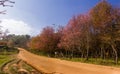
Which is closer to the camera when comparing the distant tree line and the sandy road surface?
the sandy road surface

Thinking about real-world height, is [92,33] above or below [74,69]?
above

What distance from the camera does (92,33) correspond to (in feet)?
181

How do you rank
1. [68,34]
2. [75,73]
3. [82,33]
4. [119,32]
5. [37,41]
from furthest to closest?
[37,41] < [68,34] < [82,33] < [119,32] < [75,73]

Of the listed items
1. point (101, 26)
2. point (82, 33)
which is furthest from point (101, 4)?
point (82, 33)

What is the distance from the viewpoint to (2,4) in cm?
674

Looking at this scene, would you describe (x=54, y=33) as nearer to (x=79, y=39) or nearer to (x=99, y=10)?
(x=79, y=39)

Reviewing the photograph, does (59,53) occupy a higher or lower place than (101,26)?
lower

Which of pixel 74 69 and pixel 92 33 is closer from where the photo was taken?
pixel 74 69

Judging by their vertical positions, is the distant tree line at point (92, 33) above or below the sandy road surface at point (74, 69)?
above

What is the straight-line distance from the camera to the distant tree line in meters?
43.8

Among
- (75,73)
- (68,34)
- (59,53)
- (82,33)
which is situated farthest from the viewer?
(59,53)

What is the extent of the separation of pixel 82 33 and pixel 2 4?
48331 mm

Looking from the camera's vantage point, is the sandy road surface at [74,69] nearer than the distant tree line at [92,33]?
Yes

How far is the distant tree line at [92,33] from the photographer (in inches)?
1724
